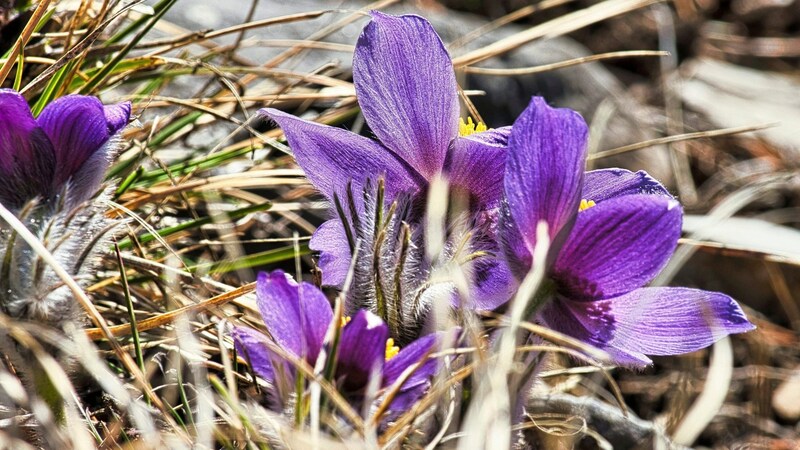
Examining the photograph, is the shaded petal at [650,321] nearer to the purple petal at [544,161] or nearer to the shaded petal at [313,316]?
the purple petal at [544,161]

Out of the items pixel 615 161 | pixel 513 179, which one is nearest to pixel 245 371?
pixel 513 179

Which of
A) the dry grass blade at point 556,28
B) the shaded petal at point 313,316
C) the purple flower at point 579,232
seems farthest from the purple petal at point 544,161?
the dry grass blade at point 556,28

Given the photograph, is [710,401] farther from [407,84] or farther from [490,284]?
[407,84]

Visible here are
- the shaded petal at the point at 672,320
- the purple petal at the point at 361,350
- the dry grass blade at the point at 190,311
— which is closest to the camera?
the purple petal at the point at 361,350

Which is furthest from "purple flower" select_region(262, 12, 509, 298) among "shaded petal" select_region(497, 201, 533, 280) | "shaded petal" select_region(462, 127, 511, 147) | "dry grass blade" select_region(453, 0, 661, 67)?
"dry grass blade" select_region(453, 0, 661, 67)

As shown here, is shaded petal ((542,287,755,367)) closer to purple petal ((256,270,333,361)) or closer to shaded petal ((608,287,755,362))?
shaded petal ((608,287,755,362))

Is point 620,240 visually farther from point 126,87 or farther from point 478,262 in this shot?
point 126,87
